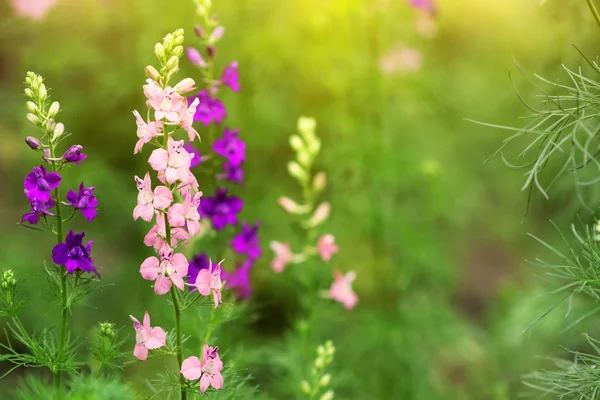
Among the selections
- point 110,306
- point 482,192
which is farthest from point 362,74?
point 482,192

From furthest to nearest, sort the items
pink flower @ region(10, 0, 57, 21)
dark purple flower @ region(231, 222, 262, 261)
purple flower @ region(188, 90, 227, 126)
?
pink flower @ region(10, 0, 57, 21)
dark purple flower @ region(231, 222, 262, 261)
purple flower @ region(188, 90, 227, 126)

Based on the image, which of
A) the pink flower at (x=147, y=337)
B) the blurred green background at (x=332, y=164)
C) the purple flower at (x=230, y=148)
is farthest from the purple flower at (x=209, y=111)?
the blurred green background at (x=332, y=164)

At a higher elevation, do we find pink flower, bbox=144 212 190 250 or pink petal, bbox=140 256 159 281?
pink flower, bbox=144 212 190 250

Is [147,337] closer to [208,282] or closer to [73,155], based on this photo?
[208,282]

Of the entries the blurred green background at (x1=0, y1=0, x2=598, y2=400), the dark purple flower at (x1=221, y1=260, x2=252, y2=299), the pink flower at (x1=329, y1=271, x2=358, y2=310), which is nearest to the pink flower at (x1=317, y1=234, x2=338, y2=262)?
the pink flower at (x1=329, y1=271, x2=358, y2=310)

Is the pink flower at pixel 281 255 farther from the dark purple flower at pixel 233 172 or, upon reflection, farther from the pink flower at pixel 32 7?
the pink flower at pixel 32 7

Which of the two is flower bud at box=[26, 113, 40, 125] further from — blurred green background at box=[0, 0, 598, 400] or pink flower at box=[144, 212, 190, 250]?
blurred green background at box=[0, 0, 598, 400]

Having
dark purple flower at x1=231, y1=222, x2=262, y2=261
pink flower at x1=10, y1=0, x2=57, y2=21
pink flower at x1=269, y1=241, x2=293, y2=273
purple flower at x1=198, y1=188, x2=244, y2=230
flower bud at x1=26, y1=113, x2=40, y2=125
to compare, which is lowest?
pink flower at x1=269, y1=241, x2=293, y2=273

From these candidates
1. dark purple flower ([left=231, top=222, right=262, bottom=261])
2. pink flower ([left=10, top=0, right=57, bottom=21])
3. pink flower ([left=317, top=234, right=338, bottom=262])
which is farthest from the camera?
pink flower ([left=10, top=0, right=57, bottom=21])

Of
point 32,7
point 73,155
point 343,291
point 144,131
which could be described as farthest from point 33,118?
point 32,7
